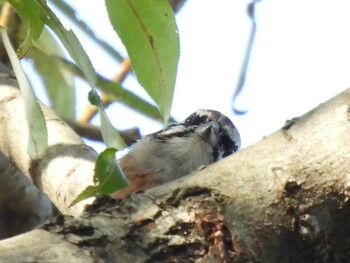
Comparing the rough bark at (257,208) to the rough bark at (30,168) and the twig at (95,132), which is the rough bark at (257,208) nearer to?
the rough bark at (30,168)

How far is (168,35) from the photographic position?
1551 mm

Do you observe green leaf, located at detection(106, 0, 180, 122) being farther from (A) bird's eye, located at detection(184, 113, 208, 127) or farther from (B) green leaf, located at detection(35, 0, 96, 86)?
(A) bird's eye, located at detection(184, 113, 208, 127)

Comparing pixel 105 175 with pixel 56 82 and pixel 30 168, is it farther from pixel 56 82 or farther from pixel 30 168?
pixel 56 82

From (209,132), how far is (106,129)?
1186mm

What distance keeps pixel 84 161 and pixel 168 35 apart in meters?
0.33

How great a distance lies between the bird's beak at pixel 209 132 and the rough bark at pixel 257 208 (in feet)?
4.05

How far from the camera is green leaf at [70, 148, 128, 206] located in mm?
1264

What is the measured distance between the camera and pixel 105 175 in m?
1.28

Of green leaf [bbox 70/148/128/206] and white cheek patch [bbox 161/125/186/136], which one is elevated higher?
white cheek patch [bbox 161/125/186/136]

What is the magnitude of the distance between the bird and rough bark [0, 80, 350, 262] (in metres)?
0.76

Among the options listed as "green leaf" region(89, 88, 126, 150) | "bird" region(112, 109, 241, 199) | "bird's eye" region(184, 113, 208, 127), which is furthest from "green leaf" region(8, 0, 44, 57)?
"bird's eye" region(184, 113, 208, 127)

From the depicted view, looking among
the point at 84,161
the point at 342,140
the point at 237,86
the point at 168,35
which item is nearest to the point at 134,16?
the point at 168,35

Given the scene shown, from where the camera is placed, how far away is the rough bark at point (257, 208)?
115cm

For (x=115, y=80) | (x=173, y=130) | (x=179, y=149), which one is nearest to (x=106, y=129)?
(x=179, y=149)
